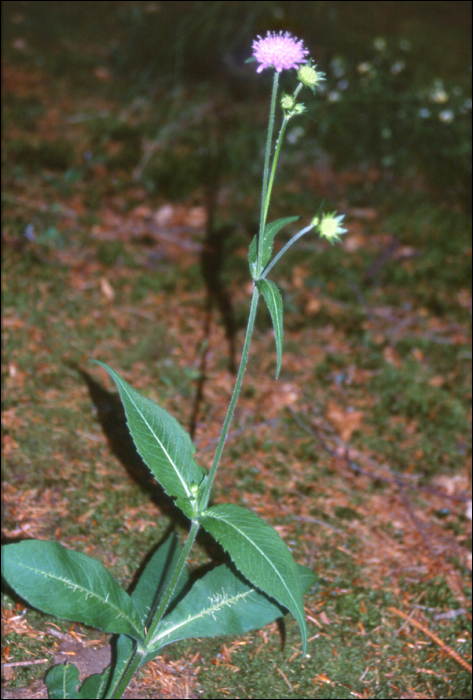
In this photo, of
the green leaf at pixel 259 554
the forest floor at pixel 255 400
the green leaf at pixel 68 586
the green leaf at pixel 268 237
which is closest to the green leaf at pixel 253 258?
the green leaf at pixel 268 237

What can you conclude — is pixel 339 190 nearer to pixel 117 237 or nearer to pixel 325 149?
pixel 325 149

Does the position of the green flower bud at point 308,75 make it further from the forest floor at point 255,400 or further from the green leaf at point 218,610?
the forest floor at point 255,400

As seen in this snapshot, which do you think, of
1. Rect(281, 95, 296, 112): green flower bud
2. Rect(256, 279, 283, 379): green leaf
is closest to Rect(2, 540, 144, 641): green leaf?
Rect(256, 279, 283, 379): green leaf

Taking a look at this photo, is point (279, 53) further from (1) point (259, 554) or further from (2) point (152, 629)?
(2) point (152, 629)

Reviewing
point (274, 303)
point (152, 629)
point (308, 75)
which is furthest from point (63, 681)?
point (308, 75)

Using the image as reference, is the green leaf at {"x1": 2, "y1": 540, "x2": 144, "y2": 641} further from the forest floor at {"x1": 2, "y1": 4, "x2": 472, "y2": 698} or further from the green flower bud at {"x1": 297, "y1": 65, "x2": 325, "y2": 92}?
the green flower bud at {"x1": 297, "y1": 65, "x2": 325, "y2": 92}
